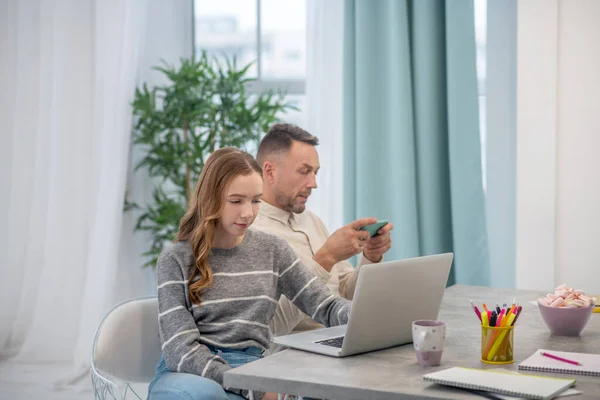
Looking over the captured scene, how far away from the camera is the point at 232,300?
6.21ft

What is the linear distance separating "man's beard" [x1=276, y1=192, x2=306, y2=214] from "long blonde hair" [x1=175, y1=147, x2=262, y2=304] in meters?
0.51

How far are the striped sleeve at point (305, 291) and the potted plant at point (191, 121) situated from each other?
1626mm

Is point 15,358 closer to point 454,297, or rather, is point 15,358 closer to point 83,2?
point 83,2

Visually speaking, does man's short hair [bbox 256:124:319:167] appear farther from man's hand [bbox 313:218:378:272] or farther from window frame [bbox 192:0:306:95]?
window frame [bbox 192:0:306:95]

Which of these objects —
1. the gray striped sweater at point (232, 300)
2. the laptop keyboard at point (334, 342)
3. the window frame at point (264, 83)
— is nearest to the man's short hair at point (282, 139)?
the gray striped sweater at point (232, 300)

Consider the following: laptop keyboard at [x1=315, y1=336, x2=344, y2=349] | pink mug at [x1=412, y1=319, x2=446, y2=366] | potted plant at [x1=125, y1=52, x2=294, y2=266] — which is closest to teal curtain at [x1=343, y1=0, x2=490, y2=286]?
potted plant at [x1=125, y1=52, x2=294, y2=266]

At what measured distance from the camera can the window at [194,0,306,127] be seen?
411 cm

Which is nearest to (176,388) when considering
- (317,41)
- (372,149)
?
(372,149)


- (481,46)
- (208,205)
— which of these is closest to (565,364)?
(208,205)

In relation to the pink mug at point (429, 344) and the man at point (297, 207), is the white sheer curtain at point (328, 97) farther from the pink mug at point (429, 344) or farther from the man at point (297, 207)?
the pink mug at point (429, 344)

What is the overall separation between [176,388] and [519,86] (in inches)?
78.4

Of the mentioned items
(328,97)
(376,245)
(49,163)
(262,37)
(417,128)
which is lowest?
(376,245)

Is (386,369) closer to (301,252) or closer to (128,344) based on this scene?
(128,344)

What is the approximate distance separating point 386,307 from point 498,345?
0.75ft
